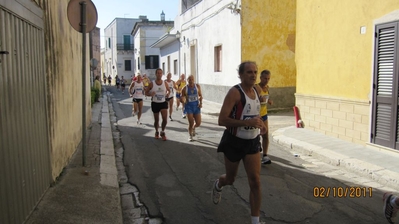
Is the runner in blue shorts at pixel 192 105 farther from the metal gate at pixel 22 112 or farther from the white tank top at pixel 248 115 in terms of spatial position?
the white tank top at pixel 248 115

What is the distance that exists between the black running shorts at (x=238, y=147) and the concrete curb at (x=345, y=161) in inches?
112

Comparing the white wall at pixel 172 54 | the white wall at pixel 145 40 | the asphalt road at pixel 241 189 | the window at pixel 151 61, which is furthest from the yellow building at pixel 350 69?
the white wall at pixel 145 40

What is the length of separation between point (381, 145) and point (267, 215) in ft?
13.5

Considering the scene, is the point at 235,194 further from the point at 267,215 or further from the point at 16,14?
the point at 16,14

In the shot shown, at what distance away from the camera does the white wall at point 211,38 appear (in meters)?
15.8

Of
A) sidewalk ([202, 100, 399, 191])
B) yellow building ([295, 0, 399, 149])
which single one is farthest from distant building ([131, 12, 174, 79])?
sidewalk ([202, 100, 399, 191])

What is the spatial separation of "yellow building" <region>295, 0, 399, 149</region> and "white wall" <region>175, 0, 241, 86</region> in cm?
563

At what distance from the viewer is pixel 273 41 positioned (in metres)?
15.3

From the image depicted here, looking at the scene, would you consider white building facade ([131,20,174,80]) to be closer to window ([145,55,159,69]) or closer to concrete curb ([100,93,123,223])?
window ([145,55,159,69])

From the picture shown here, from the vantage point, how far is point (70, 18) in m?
5.59

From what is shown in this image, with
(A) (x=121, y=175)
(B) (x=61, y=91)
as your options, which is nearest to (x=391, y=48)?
(A) (x=121, y=175)
